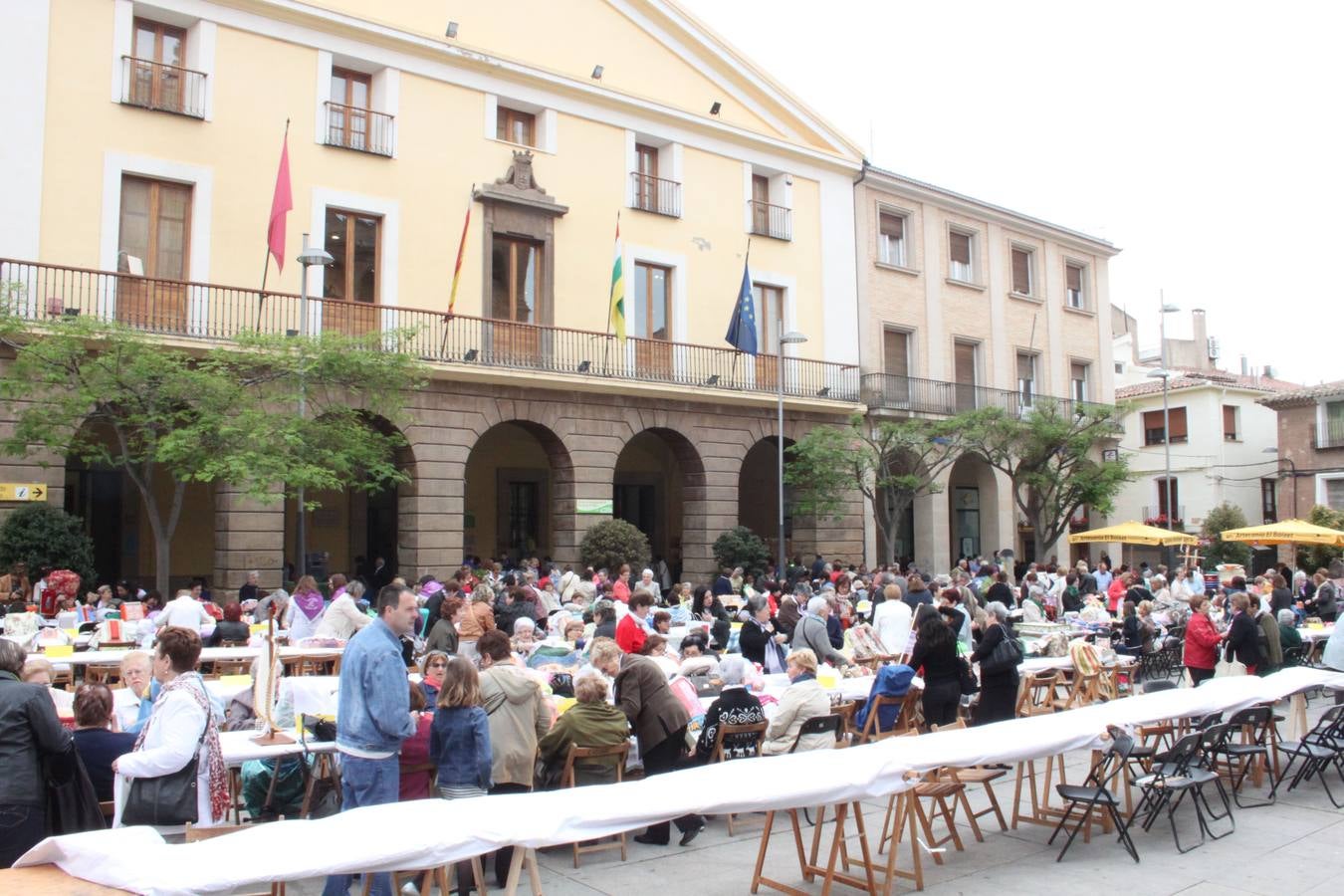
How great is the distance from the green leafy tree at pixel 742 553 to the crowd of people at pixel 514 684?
652 cm

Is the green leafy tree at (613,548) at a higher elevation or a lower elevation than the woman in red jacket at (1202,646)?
higher

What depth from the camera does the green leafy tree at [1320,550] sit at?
33.3m

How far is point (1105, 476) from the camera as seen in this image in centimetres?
2819

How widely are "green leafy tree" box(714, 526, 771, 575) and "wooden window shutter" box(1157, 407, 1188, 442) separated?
22526 millimetres

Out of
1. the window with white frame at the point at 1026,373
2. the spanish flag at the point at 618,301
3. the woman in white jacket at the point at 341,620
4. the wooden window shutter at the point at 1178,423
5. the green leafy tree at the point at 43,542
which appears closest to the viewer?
the woman in white jacket at the point at 341,620

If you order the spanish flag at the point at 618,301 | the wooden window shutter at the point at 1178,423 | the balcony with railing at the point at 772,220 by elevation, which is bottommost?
the wooden window shutter at the point at 1178,423

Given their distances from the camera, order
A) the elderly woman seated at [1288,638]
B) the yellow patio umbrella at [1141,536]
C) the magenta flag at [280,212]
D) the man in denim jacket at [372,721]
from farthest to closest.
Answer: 1. the yellow patio umbrella at [1141,536]
2. the magenta flag at [280,212]
3. the elderly woman seated at [1288,638]
4. the man in denim jacket at [372,721]

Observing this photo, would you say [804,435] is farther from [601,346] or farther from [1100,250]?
[1100,250]

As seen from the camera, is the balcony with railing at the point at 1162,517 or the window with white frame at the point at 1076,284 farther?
the balcony with railing at the point at 1162,517

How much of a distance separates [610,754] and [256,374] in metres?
12.1

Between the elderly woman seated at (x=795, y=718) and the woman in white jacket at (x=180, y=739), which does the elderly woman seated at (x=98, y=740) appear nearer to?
the woman in white jacket at (x=180, y=739)

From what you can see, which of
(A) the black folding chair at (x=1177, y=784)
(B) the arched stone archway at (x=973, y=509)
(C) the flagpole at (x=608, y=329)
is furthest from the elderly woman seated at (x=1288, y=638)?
(B) the arched stone archway at (x=973, y=509)

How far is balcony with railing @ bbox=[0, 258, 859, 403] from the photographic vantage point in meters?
17.3

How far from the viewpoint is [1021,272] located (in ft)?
109
